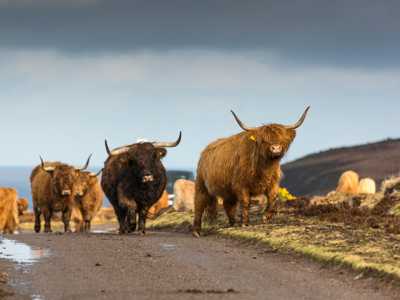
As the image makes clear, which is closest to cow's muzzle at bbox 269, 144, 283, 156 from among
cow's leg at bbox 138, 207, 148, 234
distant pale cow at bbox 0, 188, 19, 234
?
cow's leg at bbox 138, 207, 148, 234

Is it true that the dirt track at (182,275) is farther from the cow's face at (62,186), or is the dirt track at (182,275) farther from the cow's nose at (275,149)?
the cow's face at (62,186)

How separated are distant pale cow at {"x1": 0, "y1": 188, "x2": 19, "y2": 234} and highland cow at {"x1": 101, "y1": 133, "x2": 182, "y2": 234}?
12290 millimetres

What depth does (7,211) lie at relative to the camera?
117 ft

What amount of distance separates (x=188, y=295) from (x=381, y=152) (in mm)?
61677

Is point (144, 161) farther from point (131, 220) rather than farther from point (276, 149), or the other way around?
point (276, 149)

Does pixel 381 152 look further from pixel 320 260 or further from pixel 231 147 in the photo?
pixel 320 260

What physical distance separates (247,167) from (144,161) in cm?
291

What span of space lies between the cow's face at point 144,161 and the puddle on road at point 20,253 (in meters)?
3.64

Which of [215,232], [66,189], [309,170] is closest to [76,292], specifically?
[215,232]

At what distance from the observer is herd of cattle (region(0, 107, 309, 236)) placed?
20.8 metres

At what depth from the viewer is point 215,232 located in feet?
69.7

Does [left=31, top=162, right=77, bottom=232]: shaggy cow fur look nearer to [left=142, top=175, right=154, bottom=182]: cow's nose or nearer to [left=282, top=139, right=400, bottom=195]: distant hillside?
[left=142, top=175, right=154, bottom=182]: cow's nose

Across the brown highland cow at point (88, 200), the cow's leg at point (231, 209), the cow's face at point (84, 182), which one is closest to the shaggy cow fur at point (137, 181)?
the cow's leg at point (231, 209)

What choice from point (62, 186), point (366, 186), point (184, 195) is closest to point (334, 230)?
point (62, 186)
